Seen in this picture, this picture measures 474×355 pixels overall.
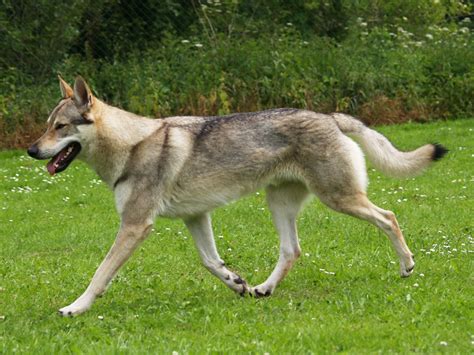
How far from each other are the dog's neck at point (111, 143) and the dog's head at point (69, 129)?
2.8 inches

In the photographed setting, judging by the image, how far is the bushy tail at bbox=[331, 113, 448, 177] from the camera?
23.6 feet

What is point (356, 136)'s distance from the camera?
23.6ft

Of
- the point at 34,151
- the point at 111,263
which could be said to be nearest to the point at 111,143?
the point at 34,151

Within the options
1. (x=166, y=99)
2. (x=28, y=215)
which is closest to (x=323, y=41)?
(x=166, y=99)

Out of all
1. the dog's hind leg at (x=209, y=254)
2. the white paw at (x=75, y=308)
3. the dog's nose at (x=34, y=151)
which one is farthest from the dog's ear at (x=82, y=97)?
the white paw at (x=75, y=308)

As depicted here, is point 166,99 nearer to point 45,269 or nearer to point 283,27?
point 283,27

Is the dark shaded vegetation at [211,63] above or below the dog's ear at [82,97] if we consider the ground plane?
below

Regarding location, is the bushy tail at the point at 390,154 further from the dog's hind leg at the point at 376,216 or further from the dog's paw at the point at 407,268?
the dog's paw at the point at 407,268

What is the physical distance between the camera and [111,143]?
677 cm

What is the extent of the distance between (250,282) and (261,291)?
18.7 inches

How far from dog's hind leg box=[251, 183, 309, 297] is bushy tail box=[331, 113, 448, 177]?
603 millimetres

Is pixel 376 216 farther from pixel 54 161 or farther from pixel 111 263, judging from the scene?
pixel 54 161

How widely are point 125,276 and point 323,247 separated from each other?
182 centimetres

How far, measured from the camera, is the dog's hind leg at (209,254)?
6828mm
